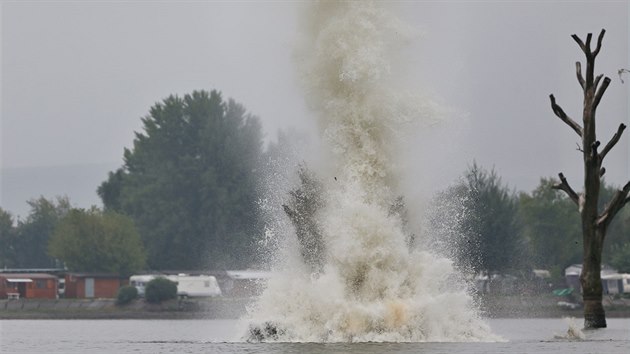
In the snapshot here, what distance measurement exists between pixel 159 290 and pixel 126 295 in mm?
3008

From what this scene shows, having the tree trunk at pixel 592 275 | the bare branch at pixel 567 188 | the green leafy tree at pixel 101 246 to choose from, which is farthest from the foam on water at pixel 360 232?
the green leafy tree at pixel 101 246

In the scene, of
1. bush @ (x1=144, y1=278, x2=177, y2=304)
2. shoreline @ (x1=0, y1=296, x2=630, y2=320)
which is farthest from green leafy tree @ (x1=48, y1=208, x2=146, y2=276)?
bush @ (x1=144, y1=278, x2=177, y2=304)

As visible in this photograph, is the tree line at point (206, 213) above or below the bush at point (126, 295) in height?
above

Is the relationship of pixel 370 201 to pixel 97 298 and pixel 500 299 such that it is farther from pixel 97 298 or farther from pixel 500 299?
pixel 97 298

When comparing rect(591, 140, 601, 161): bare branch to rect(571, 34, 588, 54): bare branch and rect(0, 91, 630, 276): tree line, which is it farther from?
rect(0, 91, 630, 276): tree line

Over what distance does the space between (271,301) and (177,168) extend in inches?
4492

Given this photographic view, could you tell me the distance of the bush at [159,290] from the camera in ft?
433

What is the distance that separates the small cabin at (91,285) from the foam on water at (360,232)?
9318 cm

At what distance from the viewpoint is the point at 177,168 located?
16612cm

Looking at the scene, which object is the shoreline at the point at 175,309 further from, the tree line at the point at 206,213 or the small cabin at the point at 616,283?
the small cabin at the point at 616,283

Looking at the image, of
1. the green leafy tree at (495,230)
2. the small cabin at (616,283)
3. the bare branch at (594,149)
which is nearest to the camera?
the bare branch at (594,149)

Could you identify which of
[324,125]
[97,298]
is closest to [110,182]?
[97,298]

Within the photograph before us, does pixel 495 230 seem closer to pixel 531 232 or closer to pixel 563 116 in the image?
pixel 531 232

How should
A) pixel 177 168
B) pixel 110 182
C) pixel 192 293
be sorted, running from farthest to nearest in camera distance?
pixel 110 182 → pixel 177 168 → pixel 192 293
